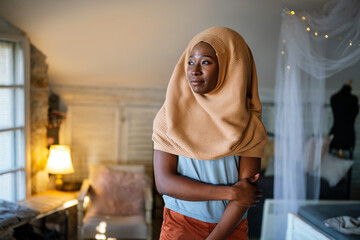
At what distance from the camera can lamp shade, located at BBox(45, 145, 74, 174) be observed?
3.35 m

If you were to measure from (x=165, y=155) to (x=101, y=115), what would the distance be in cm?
304

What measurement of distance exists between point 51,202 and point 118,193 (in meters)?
0.66

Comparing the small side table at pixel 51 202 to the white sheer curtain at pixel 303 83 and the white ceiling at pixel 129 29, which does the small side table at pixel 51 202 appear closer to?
the white ceiling at pixel 129 29

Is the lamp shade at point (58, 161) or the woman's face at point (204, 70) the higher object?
the woman's face at point (204, 70)

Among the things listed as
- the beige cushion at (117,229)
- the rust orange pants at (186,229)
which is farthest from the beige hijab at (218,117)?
the beige cushion at (117,229)

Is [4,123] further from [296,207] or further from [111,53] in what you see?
[296,207]

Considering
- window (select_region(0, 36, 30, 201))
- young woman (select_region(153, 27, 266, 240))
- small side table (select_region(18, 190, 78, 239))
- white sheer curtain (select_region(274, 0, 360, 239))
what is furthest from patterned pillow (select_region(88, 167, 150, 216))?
young woman (select_region(153, 27, 266, 240))

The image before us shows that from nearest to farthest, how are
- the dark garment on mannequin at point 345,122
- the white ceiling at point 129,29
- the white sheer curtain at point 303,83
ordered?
the white sheer curtain at point 303,83, the white ceiling at point 129,29, the dark garment on mannequin at point 345,122

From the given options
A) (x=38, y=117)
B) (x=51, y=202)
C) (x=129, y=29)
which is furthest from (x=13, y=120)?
(x=129, y=29)

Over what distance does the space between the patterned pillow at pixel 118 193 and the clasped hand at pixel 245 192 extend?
8.42ft

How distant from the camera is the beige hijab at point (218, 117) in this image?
1.04 meters

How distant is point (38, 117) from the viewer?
11.2ft

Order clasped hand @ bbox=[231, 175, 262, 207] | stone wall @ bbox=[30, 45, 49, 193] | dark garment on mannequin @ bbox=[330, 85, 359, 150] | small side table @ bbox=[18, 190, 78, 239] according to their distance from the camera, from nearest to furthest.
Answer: clasped hand @ bbox=[231, 175, 262, 207], small side table @ bbox=[18, 190, 78, 239], stone wall @ bbox=[30, 45, 49, 193], dark garment on mannequin @ bbox=[330, 85, 359, 150]

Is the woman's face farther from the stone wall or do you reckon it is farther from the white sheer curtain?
the stone wall
